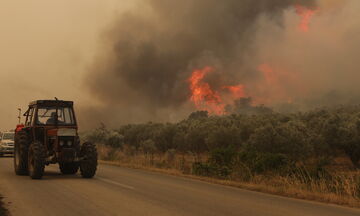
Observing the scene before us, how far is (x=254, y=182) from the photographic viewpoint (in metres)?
13.5

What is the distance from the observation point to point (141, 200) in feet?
29.7

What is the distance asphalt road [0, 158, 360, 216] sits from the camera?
7809 millimetres

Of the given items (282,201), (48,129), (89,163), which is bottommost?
(282,201)

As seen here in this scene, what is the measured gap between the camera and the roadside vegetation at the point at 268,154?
1187cm

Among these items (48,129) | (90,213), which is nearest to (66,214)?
(90,213)

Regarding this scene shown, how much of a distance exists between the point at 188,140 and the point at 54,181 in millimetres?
33167

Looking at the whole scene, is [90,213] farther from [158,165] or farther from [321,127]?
[321,127]

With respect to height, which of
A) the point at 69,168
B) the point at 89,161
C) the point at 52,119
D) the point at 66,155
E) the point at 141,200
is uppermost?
the point at 52,119

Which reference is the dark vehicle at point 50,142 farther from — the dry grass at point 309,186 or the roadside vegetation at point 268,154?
the roadside vegetation at point 268,154

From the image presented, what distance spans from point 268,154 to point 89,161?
7.16 meters

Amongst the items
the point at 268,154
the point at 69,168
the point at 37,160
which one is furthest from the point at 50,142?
the point at 268,154

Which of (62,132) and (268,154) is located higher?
(62,132)

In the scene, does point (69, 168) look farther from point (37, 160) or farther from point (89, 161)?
point (37, 160)

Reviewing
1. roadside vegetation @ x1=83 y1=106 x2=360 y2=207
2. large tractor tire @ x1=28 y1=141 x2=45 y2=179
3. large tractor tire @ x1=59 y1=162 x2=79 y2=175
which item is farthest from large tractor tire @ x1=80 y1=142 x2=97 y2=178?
roadside vegetation @ x1=83 y1=106 x2=360 y2=207
